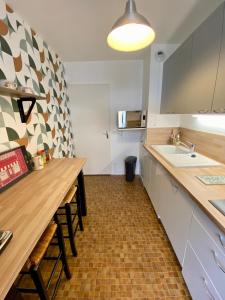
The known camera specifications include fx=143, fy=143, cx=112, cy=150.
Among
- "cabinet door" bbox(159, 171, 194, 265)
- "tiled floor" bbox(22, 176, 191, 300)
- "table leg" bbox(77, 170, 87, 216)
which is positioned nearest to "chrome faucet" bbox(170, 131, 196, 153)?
"cabinet door" bbox(159, 171, 194, 265)

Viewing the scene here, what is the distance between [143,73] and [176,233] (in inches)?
102

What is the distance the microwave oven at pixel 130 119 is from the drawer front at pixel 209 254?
6.42ft

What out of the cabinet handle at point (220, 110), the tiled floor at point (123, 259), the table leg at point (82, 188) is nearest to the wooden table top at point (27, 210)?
the table leg at point (82, 188)

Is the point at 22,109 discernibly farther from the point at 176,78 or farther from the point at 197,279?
the point at 197,279

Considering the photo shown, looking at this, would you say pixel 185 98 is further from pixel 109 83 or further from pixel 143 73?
pixel 109 83

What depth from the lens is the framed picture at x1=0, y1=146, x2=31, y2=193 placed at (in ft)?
3.69

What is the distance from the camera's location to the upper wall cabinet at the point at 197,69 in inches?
44.1

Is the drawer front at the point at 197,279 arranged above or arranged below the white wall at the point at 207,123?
below

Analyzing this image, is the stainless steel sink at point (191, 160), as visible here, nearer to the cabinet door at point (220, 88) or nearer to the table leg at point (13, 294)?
the cabinet door at point (220, 88)

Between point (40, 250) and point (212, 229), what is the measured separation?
3.29ft

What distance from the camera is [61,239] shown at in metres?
1.08

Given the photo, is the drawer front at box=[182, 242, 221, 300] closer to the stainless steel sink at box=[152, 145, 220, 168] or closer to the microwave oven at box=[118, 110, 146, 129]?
the stainless steel sink at box=[152, 145, 220, 168]

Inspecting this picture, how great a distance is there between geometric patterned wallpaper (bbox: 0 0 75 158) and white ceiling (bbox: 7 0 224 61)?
0.17 metres

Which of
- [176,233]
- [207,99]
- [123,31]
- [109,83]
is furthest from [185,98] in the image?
[109,83]
